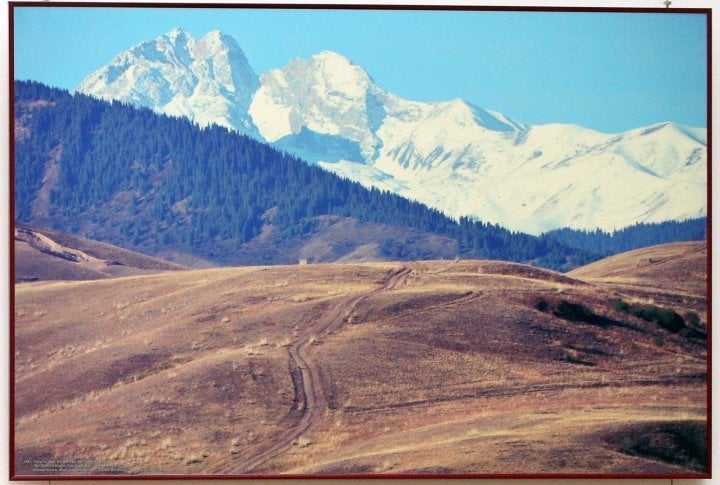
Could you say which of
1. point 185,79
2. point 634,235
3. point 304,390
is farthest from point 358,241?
point 634,235

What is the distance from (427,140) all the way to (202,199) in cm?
225

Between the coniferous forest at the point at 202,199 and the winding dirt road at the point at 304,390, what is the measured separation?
2.37 feet

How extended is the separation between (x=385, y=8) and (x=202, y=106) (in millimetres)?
1989

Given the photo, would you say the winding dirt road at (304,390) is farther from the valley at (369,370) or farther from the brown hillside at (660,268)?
the brown hillside at (660,268)

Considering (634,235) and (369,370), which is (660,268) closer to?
(634,235)

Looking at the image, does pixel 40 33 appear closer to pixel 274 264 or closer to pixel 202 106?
pixel 202 106

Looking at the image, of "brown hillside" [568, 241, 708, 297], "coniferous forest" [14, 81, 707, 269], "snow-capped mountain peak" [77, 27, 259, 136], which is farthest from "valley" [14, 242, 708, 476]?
"snow-capped mountain peak" [77, 27, 259, 136]

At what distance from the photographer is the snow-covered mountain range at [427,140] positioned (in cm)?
1045

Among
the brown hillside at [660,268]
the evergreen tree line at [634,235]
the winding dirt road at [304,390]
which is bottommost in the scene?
the winding dirt road at [304,390]

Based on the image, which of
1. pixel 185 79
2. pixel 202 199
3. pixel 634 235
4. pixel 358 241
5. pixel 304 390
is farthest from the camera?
pixel 185 79

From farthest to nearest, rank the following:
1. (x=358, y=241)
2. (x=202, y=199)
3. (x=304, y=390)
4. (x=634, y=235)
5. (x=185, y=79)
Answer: (x=185, y=79) < (x=358, y=241) < (x=202, y=199) < (x=634, y=235) < (x=304, y=390)

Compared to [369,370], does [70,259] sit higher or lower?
higher

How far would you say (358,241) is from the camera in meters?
10.7

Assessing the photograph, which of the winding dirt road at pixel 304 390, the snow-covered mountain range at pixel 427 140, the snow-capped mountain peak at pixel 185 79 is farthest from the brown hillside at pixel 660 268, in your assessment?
the snow-capped mountain peak at pixel 185 79
